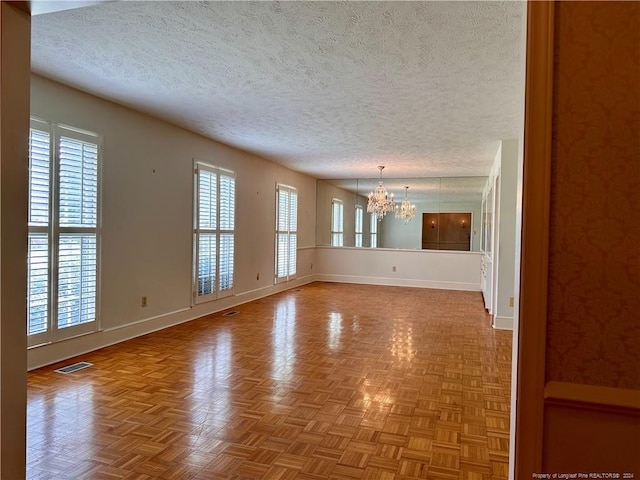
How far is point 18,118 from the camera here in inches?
59.1

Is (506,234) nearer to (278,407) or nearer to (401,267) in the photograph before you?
(278,407)

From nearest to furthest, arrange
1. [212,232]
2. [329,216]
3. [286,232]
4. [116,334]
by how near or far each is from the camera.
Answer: [116,334] → [212,232] → [286,232] → [329,216]

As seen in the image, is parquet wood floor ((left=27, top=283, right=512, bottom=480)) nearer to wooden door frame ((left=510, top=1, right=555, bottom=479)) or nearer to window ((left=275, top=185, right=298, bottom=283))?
wooden door frame ((left=510, top=1, right=555, bottom=479))

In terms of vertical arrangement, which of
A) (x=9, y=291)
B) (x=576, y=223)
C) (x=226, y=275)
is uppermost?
(x=576, y=223)

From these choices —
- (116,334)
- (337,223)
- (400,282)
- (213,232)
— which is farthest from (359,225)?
(116,334)

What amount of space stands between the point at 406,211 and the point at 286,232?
8.85 ft

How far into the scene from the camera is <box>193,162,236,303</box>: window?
5234mm

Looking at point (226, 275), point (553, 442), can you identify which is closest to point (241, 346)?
point (226, 275)

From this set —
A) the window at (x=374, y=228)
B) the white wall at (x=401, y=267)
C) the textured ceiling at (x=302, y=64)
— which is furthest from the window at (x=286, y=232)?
the textured ceiling at (x=302, y=64)

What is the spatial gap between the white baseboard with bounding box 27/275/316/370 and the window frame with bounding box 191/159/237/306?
0.11 m

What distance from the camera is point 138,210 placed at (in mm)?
4281

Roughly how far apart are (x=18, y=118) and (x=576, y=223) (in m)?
1.85

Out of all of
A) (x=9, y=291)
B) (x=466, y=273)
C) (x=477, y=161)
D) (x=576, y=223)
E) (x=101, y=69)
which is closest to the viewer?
(x=576, y=223)

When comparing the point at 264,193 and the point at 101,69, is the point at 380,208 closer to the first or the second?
the point at 264,193
